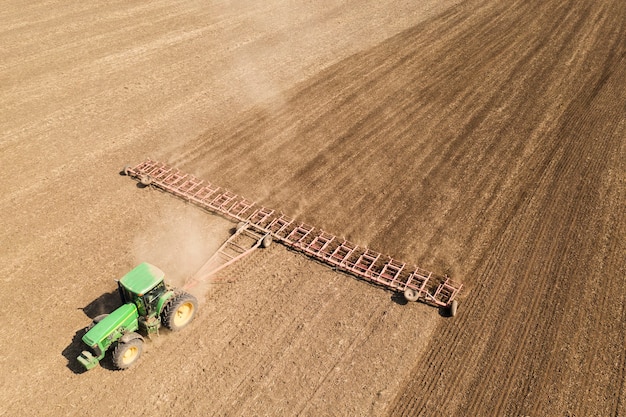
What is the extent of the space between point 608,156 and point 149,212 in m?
18.2

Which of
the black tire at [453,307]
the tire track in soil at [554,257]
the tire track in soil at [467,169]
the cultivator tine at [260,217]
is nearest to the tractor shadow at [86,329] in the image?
the cultivator tine at [260,217]

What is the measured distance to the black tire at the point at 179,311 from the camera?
39.0ft

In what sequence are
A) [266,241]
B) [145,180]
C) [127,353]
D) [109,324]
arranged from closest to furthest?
1. [109,324]
2. [127,353]
3. [266,241]
4. [145,180]

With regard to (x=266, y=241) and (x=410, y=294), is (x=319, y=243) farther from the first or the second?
(x=410, y=294)

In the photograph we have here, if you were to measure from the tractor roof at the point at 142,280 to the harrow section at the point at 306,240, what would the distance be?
2.67 meters

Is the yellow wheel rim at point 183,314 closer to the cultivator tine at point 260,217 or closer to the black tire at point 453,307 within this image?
the cultivator tine at point 260,217

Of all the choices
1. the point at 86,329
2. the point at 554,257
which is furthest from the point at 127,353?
the point at 554,257

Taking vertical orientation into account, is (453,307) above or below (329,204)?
below

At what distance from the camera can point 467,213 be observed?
53.8 feet

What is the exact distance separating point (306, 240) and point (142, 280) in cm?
560

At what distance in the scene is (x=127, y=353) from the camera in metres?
11.4

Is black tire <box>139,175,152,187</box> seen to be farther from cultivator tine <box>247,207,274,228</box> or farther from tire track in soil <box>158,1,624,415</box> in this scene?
cultivator tine <box>247,207,274,228</box>

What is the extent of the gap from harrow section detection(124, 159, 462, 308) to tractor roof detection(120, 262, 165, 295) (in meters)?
2.67

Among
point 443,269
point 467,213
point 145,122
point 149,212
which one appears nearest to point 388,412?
point 443,269
